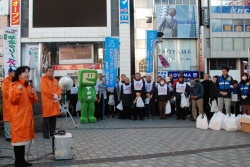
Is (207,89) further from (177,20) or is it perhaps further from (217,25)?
(217,25)

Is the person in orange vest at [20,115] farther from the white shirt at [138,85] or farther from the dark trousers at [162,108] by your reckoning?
the dark trousers at [162,108]

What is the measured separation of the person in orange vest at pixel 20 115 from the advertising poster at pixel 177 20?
34946 mm

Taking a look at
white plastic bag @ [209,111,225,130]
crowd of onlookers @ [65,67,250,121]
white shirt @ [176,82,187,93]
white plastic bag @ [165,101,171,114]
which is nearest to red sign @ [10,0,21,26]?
crowd of onlookers @ [65,67,250,121]

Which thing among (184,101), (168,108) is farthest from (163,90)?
(184,101)

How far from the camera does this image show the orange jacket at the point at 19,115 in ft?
17.2

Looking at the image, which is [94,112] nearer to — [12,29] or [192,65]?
[12,29]

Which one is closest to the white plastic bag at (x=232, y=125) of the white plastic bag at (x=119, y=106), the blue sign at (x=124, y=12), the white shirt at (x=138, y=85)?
the white shirt at (x=138, y=85)

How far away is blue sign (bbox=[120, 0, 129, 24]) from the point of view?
82.7 feet

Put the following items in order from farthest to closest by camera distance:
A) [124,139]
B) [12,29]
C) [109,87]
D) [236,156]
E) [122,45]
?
→ [122,45]
[109,87]
[12,29]
[124,139]
[236,156]

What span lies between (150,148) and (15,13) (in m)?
22.9

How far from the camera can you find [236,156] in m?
6.17

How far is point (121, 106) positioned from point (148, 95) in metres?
1.25

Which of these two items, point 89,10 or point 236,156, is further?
point 89,10

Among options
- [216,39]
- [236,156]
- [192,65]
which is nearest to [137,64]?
[192,65]
